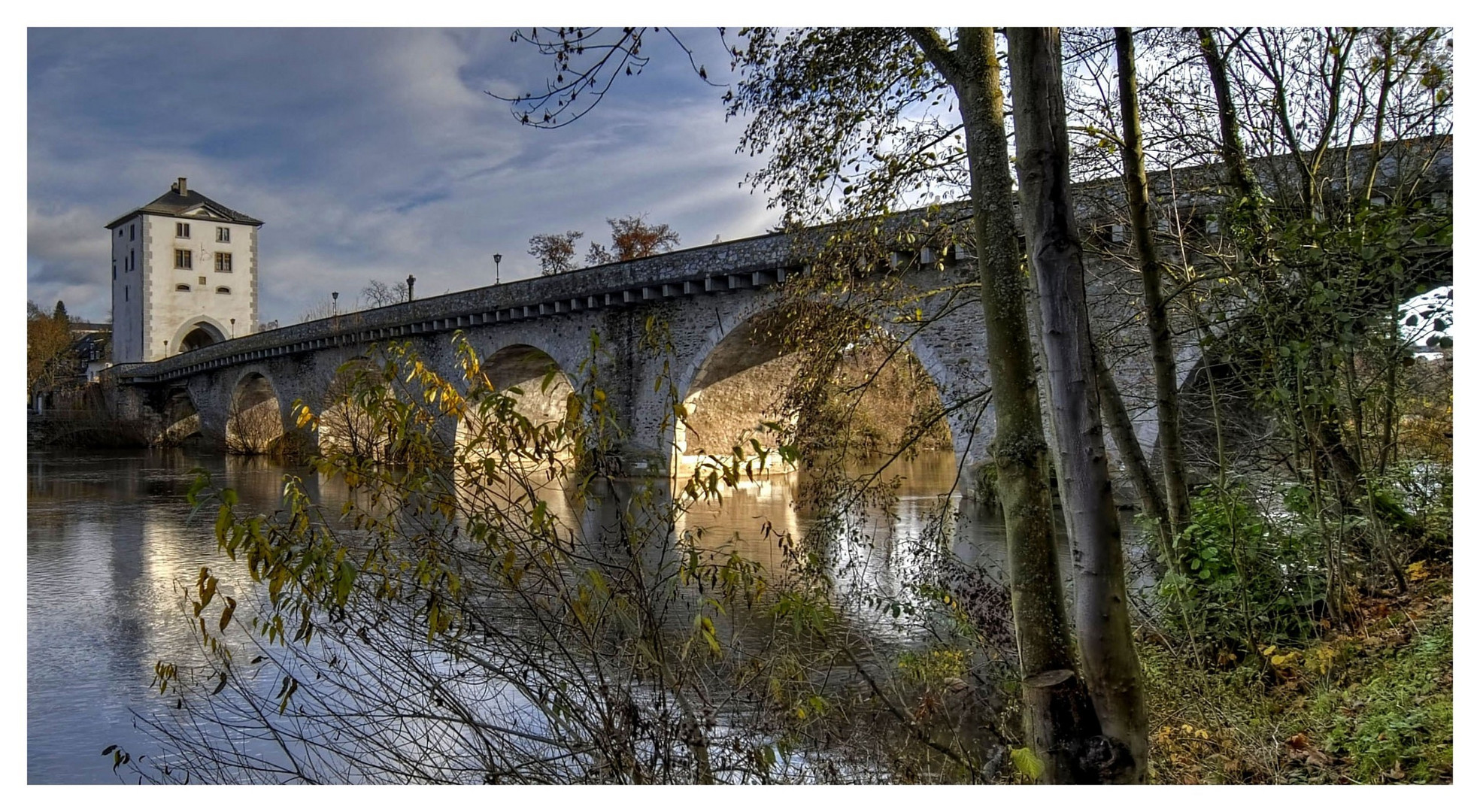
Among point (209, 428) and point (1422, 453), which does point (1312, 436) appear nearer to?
point (1422, 453)

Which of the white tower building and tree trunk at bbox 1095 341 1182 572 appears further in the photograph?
the white tower building

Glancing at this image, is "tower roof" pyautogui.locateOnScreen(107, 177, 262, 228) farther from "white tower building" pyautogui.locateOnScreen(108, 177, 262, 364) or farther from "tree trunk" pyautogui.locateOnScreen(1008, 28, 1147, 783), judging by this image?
"tree trunk" pyautogui.locateOnScreen(1008, 28, 1147, 783)

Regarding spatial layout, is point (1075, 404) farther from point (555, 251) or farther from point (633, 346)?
point (633, 346)

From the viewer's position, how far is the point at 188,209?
770cm

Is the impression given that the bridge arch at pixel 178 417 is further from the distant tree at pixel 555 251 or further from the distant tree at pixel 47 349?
the distant tree at pixel 555 251

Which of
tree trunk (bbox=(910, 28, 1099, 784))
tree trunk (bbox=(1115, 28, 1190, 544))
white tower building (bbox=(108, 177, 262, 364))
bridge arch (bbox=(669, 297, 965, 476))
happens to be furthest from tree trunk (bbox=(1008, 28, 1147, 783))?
bridge arch (bbox=(669, 297, 965, 476))

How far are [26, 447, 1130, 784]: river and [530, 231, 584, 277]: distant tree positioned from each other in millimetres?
4051

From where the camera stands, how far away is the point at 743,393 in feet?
50.3

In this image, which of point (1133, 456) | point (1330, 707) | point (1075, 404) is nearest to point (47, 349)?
point (1133, 456)

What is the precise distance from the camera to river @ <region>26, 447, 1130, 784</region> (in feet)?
13.2

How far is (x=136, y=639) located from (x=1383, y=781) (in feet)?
17.8

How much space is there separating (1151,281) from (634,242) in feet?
35.8
